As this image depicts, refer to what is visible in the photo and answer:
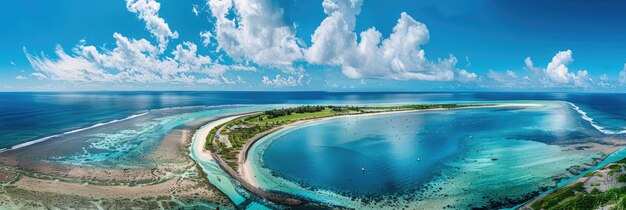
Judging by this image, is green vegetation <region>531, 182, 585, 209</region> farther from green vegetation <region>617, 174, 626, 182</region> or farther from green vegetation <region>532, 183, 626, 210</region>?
green vegetation <region>617, 174, 626, 182</region>

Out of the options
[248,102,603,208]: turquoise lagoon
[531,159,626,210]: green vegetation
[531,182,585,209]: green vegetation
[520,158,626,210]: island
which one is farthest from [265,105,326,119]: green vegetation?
[531,159,626,210]: green vegetation

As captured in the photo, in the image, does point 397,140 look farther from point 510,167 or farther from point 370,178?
point 370,178

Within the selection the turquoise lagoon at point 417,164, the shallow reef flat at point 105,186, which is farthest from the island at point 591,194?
the shallow reef flat at point 105,186

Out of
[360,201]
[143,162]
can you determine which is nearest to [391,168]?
[360,201]

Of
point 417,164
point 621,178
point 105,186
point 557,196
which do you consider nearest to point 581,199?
point 557,196

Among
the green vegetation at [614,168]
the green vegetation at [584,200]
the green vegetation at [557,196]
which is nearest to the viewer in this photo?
the green vegetation at [584,200]

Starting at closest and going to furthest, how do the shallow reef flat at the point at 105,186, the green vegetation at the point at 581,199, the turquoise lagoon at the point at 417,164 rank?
the green vegetation at the point at 581,199, the shallow reef flat at the point at 105,186, the turquoise lagoon at the point at 417,164

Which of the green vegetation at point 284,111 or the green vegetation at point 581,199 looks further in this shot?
the green vegetation at point 284,111

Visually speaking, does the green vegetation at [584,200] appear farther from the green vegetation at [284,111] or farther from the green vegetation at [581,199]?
the green vegetation at [284,111]
